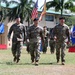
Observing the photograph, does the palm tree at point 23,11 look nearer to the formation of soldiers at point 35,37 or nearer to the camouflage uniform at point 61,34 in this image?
the formation of soldiers at point 35,37

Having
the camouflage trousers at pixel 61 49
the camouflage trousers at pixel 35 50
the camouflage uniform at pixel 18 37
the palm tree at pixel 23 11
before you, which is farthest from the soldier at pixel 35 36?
the palm tree at pixel 23 11

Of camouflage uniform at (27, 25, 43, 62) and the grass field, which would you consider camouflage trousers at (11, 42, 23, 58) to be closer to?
the grass field

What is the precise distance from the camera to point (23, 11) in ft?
206

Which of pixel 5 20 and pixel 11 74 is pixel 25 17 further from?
pixel 11 74

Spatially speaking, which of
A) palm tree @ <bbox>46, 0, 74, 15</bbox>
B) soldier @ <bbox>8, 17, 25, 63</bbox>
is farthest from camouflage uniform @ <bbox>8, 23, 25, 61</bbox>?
palm tree @ <bbox>46, 0, 74, 15</bbox>

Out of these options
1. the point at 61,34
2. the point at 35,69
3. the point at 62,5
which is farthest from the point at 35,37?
the point at 62,5

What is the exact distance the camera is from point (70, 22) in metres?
62.3

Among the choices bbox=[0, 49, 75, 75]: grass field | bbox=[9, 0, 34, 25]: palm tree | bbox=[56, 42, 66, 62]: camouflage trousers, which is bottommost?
bbox=[0, 49, 75, 75]: grass field

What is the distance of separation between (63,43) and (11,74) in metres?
4.38

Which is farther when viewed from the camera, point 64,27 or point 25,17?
point 25,17

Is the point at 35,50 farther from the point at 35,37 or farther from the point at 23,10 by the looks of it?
the point at 23,10

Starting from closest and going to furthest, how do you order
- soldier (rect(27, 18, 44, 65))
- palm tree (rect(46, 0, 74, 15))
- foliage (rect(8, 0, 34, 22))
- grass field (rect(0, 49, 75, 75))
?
grass field (rect(0, 49, 75, 75)) → soldier (rect(27, 18, 44, 65)) → palm tree (rect(46, 0, 74, 15)) → foliage (rect(8, 0, 34, 22))

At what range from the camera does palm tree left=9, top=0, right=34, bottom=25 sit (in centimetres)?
6204

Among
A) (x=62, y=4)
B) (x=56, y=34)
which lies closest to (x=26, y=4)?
(x=62, y=4)
